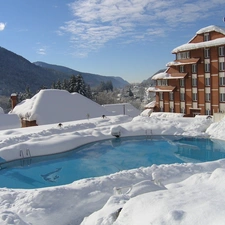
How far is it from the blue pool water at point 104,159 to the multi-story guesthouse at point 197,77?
8796 mm

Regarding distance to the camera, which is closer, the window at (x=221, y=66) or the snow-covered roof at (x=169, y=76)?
the window at (x=221, y=66)

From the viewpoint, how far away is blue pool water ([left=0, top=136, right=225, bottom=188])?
40.2ft

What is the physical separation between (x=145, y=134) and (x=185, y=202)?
15341 mm

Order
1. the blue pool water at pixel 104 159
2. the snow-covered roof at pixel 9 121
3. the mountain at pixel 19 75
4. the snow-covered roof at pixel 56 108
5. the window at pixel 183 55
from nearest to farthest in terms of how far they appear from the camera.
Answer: the blue pool water at pixel 104 159 < the snow-covered roof at pixel 9 121 < the snow-covered roof at pixel 56 108 < the window at pixel 183 55 < the mountain at pixel 19 75

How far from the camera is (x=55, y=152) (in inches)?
637

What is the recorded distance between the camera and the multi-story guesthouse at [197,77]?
995 inches

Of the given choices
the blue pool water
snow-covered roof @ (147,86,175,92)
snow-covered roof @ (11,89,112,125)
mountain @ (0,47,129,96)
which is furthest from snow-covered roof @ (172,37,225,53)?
mountain @ (0,47,129,96)

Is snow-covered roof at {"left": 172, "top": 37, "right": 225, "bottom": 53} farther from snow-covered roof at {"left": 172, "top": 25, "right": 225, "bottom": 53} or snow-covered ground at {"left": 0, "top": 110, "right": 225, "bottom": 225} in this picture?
snow-covered ground at {"left": 0, "top": 110, "right": 225, "bottom": 225}

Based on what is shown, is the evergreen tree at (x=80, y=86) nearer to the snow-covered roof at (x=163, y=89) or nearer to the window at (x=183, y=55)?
the snow-covered roof at (x=163, y=89)

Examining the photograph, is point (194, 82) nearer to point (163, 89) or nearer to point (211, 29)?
point (163, 89)

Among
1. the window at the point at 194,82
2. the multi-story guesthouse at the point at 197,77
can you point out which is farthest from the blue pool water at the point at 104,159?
the window at the point at 194,82

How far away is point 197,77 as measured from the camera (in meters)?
27.1

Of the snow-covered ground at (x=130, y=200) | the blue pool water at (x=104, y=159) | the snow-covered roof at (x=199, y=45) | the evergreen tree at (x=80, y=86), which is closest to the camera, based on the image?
the snow-covered ground at (x=130, y=200)

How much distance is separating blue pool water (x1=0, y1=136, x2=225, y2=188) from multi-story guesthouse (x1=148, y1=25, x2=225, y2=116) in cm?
880
